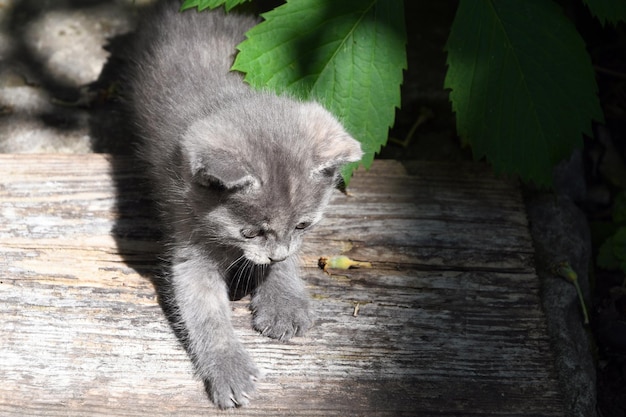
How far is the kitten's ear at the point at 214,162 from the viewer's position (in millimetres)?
2537

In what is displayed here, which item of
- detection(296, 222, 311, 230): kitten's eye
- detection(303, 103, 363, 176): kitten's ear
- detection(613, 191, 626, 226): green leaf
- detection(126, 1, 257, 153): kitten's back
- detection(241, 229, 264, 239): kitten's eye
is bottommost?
detection(613, 191, 626, 226): green leaf

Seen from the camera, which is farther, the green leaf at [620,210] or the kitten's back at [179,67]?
the green leaf at [620,210]

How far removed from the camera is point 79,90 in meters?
4.41

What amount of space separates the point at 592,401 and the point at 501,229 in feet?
2.69

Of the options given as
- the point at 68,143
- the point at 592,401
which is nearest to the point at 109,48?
the point at 68,143

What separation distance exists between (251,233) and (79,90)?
2137mm

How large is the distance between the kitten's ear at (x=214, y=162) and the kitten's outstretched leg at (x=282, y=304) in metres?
0.58

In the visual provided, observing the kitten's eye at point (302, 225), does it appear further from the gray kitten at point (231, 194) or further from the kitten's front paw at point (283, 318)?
the kitten's front paw at point (283, 318)

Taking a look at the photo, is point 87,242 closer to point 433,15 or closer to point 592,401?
point 592,401

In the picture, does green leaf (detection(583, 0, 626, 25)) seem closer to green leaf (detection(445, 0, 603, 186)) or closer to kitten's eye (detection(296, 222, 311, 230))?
green leaf (detection(445, 0, 603, 186))

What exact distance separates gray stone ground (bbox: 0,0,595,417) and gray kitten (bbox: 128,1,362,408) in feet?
3.49

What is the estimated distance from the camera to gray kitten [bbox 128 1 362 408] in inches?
106

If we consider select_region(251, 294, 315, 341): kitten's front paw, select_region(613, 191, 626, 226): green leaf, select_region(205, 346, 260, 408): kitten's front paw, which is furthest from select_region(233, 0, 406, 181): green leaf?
select_region(613, 191, 626, 226): green leaf

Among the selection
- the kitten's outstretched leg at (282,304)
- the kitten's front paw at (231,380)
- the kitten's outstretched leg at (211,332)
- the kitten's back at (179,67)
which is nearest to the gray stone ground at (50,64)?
the kitten's back at (179,67)
